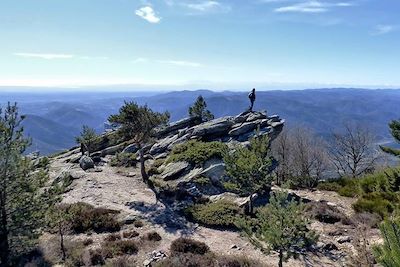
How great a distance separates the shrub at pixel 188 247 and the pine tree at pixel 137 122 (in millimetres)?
13977

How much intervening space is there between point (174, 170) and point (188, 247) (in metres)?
14.5

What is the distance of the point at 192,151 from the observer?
114 ft

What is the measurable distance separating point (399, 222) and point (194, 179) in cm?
2592

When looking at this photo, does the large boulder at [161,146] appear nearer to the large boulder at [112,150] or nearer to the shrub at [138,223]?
the large boulder at [112,150]

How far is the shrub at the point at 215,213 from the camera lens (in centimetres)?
2413

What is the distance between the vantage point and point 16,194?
51.5 feet

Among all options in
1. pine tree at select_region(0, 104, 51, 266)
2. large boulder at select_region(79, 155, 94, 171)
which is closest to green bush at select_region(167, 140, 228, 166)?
large boulder at select_region(79, 155, 94, 171)

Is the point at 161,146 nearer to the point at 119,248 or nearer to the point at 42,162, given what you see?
the point at 119,248

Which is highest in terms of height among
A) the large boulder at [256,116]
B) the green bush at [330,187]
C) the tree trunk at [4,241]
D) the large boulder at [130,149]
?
the large boulder at [256,116]

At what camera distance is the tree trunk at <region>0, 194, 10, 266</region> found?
15305 millimetres

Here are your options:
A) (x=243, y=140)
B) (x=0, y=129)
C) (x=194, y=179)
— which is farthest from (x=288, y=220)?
(x=243, y=140)

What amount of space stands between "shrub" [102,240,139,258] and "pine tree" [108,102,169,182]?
13.6 m

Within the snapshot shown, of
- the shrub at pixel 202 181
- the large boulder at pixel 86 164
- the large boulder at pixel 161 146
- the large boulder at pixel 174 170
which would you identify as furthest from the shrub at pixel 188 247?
the large boulder at pixel 161 146

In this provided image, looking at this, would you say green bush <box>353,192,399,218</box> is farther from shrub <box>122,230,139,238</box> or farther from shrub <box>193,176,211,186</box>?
shrub <box>122,230,139,238</box>
